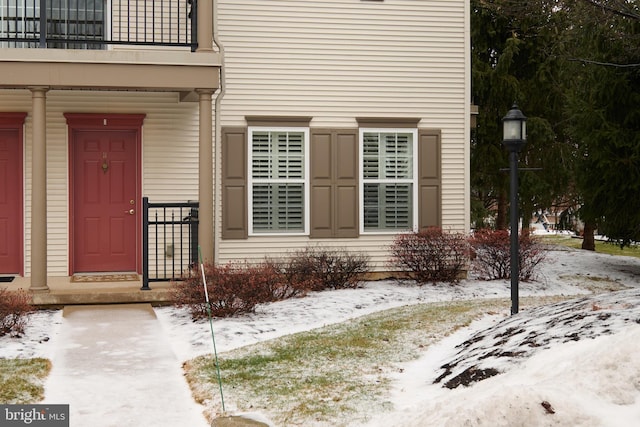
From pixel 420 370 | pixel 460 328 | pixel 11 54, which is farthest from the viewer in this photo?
pixel 11 54

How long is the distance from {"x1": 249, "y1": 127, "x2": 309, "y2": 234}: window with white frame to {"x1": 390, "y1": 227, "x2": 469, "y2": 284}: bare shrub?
5.15ft

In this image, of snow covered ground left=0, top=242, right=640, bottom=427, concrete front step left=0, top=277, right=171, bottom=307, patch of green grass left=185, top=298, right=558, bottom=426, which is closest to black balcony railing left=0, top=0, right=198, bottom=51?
concrete front step left=0, top=277, right=171, bottom=307

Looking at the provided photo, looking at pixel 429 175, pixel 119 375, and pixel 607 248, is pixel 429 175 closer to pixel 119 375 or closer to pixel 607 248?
pixel 119 375

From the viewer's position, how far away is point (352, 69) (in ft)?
41.0

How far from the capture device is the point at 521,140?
894cm

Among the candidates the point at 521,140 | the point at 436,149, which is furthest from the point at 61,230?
the point at 521,140

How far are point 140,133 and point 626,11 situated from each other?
760cm

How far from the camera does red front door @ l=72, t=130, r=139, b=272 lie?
39.1 feet

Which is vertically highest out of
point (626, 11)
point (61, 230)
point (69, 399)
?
point (626, 11)

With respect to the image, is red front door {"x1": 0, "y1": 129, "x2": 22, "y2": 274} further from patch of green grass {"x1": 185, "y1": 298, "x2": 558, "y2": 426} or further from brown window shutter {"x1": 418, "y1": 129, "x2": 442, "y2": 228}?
brown window shutter {"x1": 418, "y1": 129, "x2": 442, "y2": 228}

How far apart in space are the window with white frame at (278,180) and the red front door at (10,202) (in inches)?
135

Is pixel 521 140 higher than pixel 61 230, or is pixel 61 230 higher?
pixel 521 140

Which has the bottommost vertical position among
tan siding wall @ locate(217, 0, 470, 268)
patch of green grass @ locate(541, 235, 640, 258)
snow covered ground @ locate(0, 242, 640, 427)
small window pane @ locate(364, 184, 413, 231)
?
patch of green grass @ locate(541, 235, 640, 258)

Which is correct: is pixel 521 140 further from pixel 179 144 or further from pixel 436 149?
A: pixel 179 144
